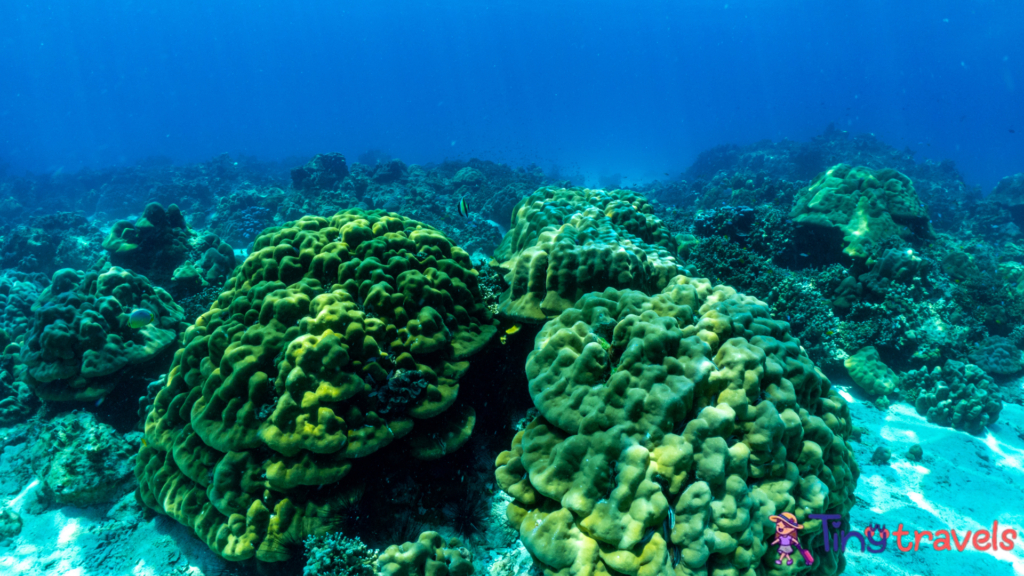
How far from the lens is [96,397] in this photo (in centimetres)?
646

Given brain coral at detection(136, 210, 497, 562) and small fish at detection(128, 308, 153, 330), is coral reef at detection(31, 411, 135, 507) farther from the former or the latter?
small fish at detection(128, 308, 153, 330)

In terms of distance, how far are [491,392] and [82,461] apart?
233 inches

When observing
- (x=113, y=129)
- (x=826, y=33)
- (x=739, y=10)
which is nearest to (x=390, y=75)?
(x=113, y=129)

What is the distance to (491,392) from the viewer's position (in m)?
5.64

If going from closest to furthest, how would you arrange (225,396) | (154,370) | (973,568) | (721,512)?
(721,512), (225,396), (973,568), (154,370)

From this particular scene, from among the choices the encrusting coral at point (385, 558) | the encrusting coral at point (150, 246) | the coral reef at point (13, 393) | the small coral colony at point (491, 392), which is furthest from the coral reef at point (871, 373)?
the encrusting coral at point (150, 246)

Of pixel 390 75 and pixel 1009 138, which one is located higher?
pixel 390 75

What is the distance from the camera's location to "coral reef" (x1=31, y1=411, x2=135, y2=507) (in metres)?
5.71

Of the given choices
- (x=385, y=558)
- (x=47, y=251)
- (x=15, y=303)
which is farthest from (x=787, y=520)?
(x=47, y=251)

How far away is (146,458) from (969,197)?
37806 mm

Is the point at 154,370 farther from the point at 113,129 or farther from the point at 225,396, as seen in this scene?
the point at 113,129

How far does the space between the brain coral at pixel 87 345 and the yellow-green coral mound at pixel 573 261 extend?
624 cm

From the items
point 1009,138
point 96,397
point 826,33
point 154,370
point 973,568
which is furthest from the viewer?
point 826,33

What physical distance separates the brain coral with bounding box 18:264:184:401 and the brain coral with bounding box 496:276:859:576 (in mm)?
6770
